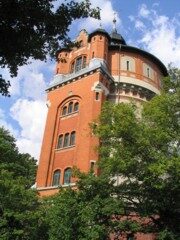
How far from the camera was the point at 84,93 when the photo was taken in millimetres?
31891

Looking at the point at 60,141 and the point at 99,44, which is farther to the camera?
the point at 99,44

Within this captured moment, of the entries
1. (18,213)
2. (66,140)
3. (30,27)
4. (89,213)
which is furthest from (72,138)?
(30,27)

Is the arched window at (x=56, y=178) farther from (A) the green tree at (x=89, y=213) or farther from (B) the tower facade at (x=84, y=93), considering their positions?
(A) the green tree at (x=89, y=213)

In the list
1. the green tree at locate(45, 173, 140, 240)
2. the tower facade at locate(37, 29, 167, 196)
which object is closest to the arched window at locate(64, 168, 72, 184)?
the tower facade at locate(37, 29, 167, 196)

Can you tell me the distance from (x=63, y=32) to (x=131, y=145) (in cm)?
950

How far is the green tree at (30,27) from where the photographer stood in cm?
898

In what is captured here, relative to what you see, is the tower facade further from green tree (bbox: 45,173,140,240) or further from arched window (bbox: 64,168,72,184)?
green tree (bbox: 45,173,140,240)

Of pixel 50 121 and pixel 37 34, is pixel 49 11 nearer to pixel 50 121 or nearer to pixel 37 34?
pixel 37 34

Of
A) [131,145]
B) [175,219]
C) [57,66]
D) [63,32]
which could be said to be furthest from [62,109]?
[63,32]

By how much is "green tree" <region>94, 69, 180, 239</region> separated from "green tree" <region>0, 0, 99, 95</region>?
847 centimetres

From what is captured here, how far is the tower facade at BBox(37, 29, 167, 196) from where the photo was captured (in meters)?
29.3

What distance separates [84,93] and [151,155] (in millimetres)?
14692

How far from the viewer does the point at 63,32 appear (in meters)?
10.1

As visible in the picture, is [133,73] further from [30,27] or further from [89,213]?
[30,27]
